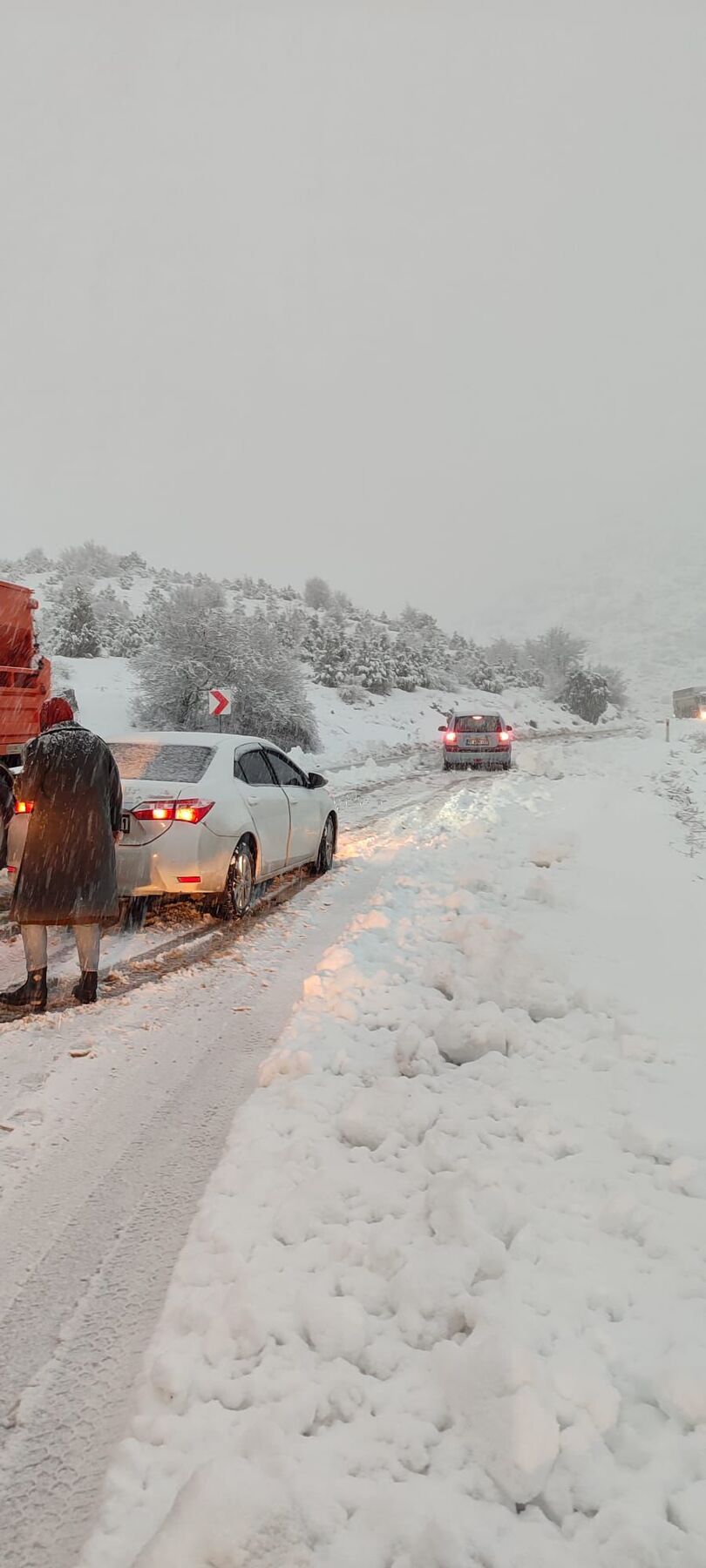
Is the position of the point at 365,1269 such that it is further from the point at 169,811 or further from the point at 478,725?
the point at 478,725

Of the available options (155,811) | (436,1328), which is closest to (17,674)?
(155,811)

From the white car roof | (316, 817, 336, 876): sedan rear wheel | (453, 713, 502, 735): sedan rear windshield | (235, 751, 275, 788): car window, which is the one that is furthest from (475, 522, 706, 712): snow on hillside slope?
the white car roof

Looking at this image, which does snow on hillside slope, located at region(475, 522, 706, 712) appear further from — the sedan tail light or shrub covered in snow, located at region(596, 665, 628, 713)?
the sedan tail light

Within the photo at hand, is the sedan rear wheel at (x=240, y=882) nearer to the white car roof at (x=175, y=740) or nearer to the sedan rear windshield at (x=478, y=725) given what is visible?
the white car roof at (x=175, y=740)

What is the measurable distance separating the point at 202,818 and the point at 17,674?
4796mm

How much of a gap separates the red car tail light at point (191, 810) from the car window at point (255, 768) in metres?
0.87

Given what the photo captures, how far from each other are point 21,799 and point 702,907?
6.06m

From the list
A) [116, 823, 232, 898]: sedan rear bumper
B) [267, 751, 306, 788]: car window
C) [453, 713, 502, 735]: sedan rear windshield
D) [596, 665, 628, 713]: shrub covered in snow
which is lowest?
[116, 823, 232, 898]: sedan rear bumper

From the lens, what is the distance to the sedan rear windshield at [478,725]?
20.4 metres

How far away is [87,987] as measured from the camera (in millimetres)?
4949

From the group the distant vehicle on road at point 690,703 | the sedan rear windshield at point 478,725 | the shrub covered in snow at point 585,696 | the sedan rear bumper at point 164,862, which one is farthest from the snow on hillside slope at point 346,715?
the sedan rear bumper at point 164,862

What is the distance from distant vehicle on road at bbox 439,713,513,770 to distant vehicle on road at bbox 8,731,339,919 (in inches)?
504

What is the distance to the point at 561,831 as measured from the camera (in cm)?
1034

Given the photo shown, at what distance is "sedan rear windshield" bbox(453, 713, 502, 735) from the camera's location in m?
20.4
